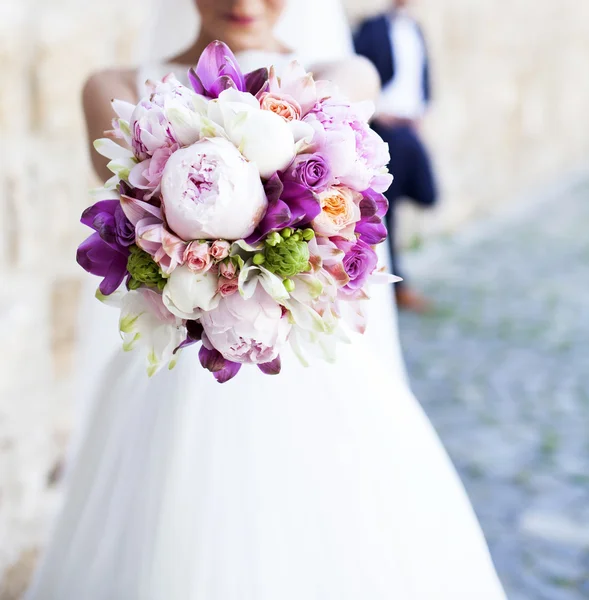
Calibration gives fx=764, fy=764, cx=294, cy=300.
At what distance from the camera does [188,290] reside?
941 millimetres

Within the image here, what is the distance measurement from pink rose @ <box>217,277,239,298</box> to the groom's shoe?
3.48 meters

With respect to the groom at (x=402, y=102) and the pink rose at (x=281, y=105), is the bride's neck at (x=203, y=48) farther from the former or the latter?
the groom at (x=402, y=102)

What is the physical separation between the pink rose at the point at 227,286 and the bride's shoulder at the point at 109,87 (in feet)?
1.74

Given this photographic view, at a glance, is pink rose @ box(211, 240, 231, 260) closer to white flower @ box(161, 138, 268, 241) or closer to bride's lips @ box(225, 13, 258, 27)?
white flower @ box(161, 138, 268, 241)

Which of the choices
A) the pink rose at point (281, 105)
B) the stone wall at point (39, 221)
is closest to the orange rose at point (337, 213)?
the pink rose at point (281, 105)

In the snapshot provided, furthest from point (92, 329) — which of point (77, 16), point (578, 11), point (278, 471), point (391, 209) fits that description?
point (578, 11)

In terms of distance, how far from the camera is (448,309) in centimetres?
441

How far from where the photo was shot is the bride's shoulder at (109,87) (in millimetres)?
1343

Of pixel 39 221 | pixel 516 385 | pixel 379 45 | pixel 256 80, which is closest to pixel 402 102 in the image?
pixel 379 45

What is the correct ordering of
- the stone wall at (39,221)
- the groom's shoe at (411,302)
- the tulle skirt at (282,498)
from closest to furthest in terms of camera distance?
1. the tulle skirt at (282,498)
2. the stone wall at (39,221)
3. the groom's shoe at (411,302)

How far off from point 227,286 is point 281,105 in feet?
0.82

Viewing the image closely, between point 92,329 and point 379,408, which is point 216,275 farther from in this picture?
point 92,329

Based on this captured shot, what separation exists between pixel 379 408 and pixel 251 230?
1.54ft

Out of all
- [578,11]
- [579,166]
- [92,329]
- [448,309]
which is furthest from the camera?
[579,166]
